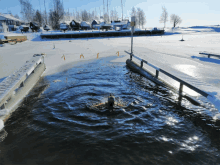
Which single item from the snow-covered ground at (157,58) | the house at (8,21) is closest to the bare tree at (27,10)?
the house at (8,21)

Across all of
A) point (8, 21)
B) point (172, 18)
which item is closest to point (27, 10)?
point (8, 21)

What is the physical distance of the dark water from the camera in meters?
3.37

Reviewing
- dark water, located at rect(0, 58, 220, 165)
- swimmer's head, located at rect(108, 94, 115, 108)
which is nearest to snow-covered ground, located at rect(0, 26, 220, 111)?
dark water, located at rect(0, 58, 220, 165)

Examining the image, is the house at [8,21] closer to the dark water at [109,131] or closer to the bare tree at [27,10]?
the bare tree at [27,10]

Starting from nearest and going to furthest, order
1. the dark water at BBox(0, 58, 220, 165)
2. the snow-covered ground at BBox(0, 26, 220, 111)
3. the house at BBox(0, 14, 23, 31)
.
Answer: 1. the dark water at BBox(0, 58, 220, 165)
2. the snow-covered ground at BBox(0, 26, 220, 111)
3. the house at BBox(0, 14, 23, 31)

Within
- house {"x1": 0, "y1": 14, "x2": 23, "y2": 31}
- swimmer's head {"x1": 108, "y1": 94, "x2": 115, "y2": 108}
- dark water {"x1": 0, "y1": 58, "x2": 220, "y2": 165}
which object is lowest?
dark water {"x1": 0, "y1": 58, "x2": 220, "y2": 165}

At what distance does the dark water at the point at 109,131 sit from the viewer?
337cm

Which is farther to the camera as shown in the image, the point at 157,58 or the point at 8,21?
the point at 8,21

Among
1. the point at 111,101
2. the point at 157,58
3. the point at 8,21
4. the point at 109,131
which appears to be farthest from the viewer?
the point at 8,21

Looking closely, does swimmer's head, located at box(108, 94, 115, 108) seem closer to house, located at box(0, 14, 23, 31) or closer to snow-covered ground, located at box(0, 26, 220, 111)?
snow-covered ground, located at box(0, 26, 220, 111)

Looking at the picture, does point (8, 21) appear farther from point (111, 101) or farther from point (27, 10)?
point (111, 101)

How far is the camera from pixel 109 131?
4219mm

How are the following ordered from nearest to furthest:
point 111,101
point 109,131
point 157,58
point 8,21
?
point 109,131
point 111,101
point 157,58
point 8,21

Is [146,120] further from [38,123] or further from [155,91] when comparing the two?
[38,123]
